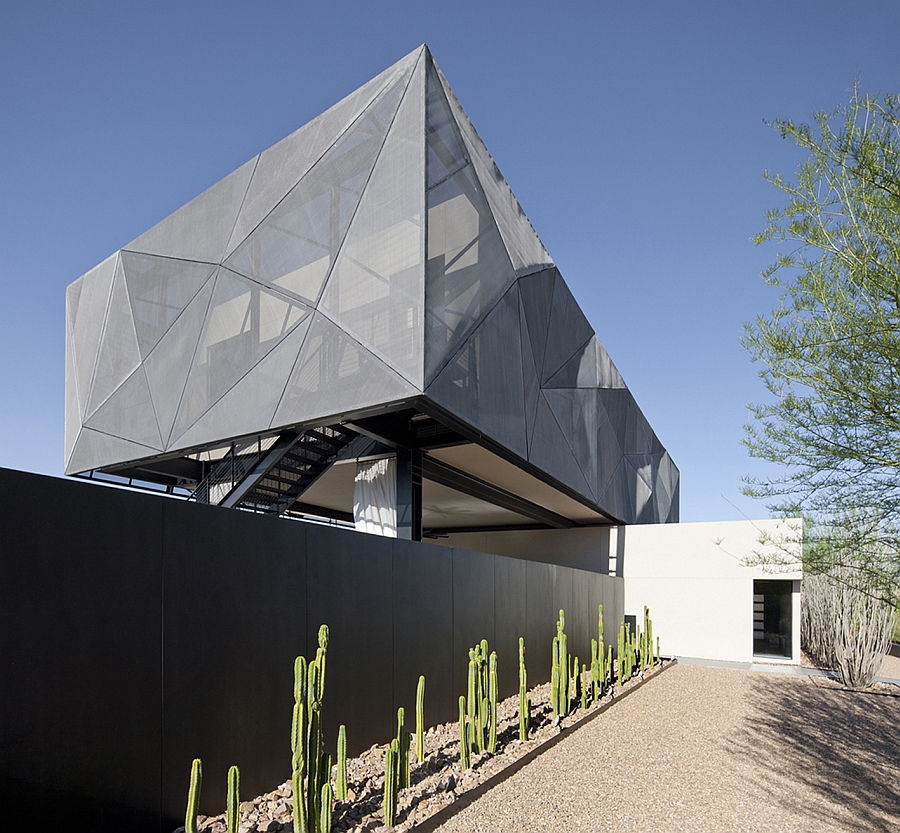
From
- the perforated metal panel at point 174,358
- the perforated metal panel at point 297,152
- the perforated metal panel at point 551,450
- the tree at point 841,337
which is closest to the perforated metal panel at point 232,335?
the perforated metal panel at point 174,358

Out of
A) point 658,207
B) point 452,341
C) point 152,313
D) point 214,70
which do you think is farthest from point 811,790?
point 152,313

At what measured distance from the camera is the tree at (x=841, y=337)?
399 centimetres

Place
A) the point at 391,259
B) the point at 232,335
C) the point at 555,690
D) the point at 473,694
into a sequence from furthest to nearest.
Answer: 1. the point at 232,335
2. the point at 391,259
3. the point at 555,690
4. the point at 473,694

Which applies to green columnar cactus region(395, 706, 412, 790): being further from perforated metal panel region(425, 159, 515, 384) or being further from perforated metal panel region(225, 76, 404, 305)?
perforated metal panel region(225, 76, 404, 305)

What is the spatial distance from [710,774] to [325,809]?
416 centimetres

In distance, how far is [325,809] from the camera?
12.8ft

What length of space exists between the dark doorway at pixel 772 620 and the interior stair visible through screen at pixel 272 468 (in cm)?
1169

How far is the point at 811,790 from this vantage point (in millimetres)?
5840

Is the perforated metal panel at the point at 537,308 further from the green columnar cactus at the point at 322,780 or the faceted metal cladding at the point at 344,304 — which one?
the green columnar cactus at the point at 322,780

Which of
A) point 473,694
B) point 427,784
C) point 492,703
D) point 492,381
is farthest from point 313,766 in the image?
point 492,381

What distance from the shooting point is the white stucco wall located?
16281 millimetres

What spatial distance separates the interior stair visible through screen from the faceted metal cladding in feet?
2.01

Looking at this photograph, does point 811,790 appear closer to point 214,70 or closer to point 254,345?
point 254,345

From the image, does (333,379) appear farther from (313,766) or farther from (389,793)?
(313,766)
